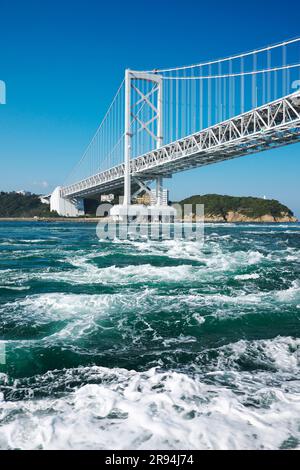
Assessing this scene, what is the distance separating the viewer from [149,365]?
9.18 ft

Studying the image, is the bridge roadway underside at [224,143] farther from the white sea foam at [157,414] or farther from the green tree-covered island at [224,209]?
the green tree-covered island at [224,209]

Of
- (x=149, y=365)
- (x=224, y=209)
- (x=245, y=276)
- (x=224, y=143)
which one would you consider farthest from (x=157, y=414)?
(x=224, y=209)

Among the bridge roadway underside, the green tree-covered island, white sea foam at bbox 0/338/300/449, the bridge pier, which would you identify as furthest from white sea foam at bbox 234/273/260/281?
the bridge pier

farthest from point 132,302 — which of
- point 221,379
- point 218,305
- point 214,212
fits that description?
point 214,212

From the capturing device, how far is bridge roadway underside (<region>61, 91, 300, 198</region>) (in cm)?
1977

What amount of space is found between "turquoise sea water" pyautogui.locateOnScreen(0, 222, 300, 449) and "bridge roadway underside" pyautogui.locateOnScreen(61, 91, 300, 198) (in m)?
16.4

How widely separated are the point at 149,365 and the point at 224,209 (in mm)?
65042

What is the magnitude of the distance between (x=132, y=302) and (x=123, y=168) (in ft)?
117

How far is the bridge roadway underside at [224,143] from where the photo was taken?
64.8 feet

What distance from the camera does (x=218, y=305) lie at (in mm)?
4594

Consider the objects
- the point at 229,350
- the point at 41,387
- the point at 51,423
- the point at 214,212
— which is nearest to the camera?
the point at 51,423

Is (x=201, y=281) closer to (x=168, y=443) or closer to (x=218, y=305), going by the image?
(x=218, y=305)

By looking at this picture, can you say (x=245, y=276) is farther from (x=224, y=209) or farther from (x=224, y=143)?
(x=224, y=209)
